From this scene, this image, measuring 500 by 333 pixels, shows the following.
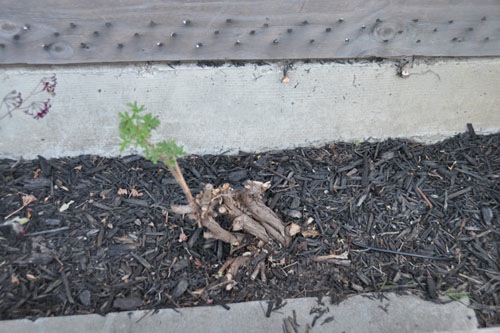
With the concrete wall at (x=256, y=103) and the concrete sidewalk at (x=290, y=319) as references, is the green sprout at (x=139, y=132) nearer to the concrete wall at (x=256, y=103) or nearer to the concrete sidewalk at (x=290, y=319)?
the concrete sidewalk at (x=290, y=319)

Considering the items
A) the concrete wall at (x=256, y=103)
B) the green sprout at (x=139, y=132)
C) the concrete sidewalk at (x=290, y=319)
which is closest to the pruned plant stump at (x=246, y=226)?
the concrete sidewalk at (x=290, y=319)

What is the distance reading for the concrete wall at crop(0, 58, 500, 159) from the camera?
3053 mm

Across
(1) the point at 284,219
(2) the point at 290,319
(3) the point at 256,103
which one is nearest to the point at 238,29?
(3) the point at 256,103

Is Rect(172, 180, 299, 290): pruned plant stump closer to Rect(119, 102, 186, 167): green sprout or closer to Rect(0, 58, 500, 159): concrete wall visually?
Rect(119, 102, 186, 167): green sprout

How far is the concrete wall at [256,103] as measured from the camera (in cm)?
305

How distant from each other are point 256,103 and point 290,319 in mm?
1501

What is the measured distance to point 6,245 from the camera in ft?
8.80

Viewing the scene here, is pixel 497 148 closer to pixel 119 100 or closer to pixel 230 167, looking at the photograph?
pixel 230 167

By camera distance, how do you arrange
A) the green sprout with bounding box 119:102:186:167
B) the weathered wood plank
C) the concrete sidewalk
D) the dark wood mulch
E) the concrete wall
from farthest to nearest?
the concrete wall → the weathered wood plank → the dark wood mulch → the concrete sidewalk → the green sprout with bounding box 119:102:186:167

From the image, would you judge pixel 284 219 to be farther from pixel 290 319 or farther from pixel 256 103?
pixel 256 103

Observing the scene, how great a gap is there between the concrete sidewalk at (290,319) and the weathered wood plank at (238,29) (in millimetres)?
1643

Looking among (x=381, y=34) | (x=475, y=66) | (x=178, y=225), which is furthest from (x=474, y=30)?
(x=178, y=225)

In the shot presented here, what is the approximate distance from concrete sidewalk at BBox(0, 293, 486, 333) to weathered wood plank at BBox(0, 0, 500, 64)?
1.64 metres

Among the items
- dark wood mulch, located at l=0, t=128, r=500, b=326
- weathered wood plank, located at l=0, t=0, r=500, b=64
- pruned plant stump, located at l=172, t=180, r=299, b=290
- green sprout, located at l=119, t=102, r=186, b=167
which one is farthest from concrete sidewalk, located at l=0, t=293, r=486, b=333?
weathered wood plank, located at l=0, t=0, r=500, b=64
